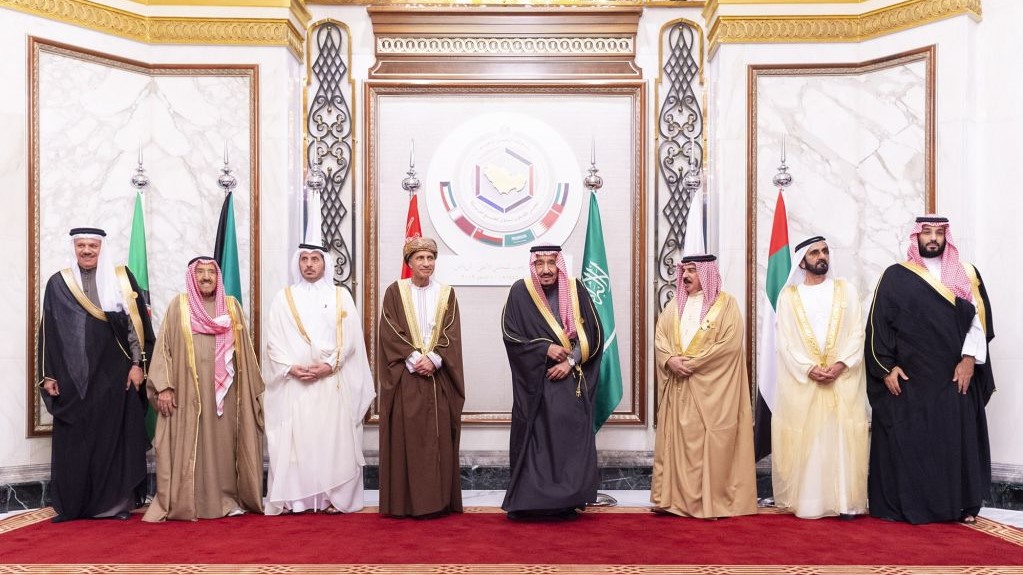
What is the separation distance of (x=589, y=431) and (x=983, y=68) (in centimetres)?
328

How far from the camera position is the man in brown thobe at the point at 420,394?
494 centimetres

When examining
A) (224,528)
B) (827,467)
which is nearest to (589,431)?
(827,467)

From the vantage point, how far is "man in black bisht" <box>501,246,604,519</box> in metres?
4.80

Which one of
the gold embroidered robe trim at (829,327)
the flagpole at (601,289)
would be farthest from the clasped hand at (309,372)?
the gold embroidered robe trim at (829,327)

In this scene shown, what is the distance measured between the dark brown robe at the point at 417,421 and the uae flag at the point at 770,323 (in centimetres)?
183

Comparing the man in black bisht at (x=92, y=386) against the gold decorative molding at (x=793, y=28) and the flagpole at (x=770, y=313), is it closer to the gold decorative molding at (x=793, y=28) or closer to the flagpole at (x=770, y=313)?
the flagpole at (x=770, y=313)

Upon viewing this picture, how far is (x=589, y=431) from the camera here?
491 cm

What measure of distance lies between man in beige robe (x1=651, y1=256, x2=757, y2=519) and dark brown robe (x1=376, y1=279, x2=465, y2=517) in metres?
1.16

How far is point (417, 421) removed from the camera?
16.4 feet

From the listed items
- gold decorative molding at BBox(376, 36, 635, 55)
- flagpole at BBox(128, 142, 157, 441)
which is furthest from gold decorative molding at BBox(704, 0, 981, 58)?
flagpole at BBox(128, 142, 157, 441)

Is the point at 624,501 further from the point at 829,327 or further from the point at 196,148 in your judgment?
Result: the point at 196,148

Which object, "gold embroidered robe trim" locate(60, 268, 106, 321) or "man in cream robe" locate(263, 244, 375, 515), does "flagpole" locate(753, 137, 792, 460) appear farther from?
"gold embroidered robe trim" locate(60, 268, 106, 321)

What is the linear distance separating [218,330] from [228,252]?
85cm

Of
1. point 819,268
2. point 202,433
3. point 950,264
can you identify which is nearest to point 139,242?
point 202,433
